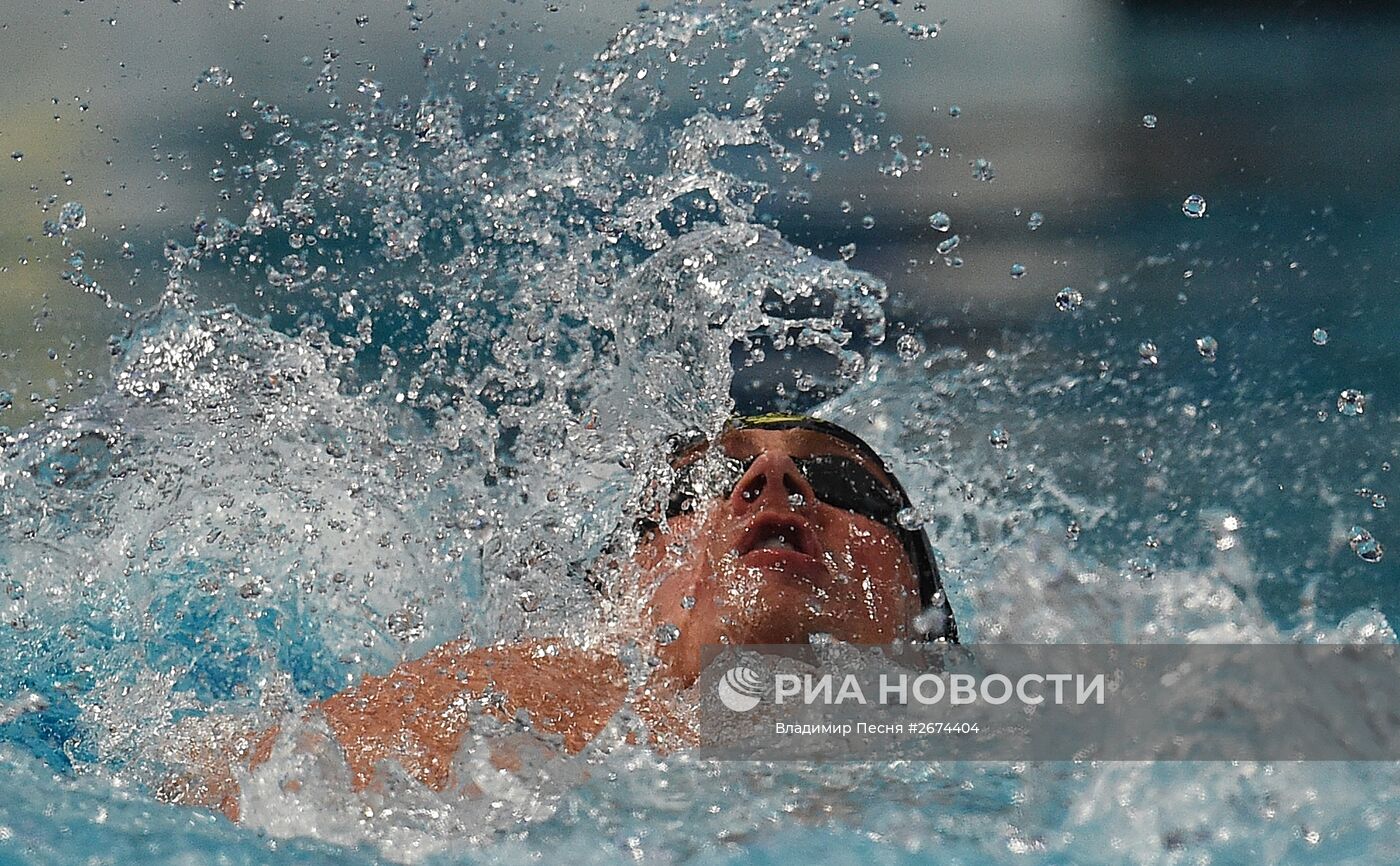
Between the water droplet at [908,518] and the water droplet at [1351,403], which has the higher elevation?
the water droplet at [908,518]

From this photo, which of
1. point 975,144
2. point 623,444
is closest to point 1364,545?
point 975,144

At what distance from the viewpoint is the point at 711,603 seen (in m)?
1.24

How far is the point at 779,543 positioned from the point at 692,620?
0.11m

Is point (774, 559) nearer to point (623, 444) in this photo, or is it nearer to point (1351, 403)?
point (623, 444)

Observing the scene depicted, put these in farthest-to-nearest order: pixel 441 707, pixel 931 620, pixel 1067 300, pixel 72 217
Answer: pixel 1067 300 < pixel 72 217 < pixel 931 620 < pixel 441 707

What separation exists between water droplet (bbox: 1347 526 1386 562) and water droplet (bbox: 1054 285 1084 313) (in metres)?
0.72

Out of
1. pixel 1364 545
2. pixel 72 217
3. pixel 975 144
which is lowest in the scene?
pixel 1364 545

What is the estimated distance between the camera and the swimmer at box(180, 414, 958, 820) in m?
1.18

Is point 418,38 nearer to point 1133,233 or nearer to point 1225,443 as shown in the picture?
point 1133,233

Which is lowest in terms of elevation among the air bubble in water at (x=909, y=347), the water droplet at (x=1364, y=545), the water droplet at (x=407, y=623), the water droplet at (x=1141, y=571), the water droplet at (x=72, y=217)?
the water droplet at (x=1364, y=545)

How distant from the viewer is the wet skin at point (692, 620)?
1167mm

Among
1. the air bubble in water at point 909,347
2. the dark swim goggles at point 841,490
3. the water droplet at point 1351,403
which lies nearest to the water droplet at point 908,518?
the dark swim goggles at point 841,490

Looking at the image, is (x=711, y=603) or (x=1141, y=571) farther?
(x=1141, y=571)

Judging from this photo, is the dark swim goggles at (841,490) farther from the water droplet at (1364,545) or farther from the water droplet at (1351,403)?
the water droplet at (1351,403)
